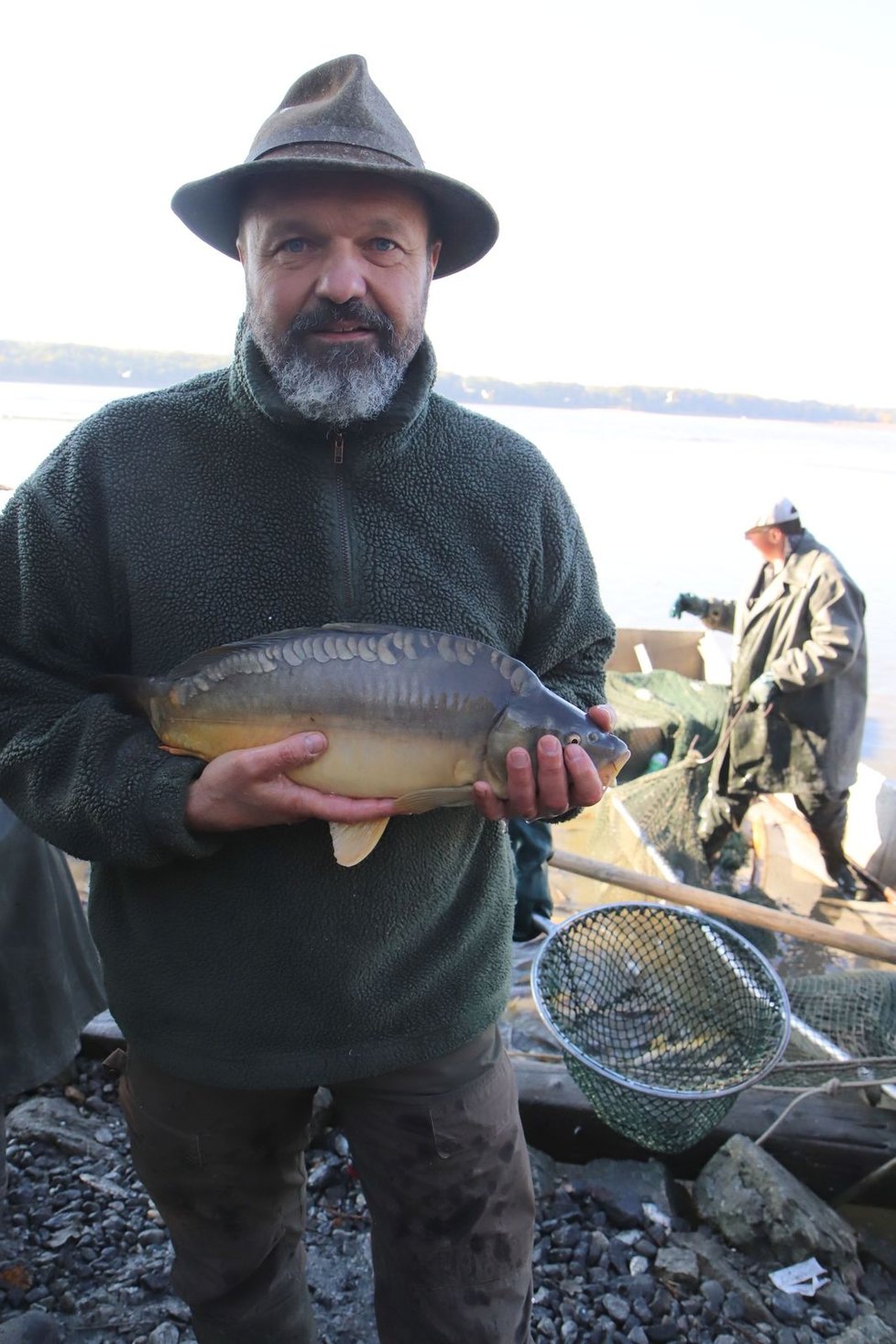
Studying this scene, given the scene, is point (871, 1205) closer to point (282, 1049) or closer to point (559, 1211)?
point (559, 1211)

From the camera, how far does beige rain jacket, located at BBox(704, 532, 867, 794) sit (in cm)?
652

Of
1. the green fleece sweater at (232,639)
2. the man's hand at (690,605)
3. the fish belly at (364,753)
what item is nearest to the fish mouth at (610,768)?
the fish belly at (364,753)

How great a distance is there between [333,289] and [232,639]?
2.35ft

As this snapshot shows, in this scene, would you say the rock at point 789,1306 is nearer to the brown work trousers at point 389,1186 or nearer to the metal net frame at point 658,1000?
the metal net frame at point 658,1000

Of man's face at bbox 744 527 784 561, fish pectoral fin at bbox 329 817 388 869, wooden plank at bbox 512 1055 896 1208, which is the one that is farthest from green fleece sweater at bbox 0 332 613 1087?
man's face at bbox 744 527 784 561

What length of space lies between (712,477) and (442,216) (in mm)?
36222

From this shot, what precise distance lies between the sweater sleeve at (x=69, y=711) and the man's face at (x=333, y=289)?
19.4 inches

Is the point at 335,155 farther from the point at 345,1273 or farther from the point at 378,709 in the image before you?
the point at 345,1273

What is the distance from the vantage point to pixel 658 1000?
3.95 metres

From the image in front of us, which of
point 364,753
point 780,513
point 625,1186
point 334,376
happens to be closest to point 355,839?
point 364,753

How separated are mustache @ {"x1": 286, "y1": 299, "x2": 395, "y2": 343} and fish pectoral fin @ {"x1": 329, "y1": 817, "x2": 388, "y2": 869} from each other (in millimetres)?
979

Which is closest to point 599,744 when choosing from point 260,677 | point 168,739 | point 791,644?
point 260,677

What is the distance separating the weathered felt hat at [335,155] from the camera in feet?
6.00

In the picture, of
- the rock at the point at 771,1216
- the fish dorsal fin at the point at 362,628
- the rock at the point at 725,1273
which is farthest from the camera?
the rock at the point at 771,1216
